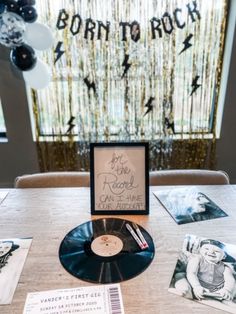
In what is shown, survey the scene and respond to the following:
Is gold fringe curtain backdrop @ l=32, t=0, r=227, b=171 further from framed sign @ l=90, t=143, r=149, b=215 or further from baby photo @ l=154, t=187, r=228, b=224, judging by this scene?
framed sign @ l=90, t=143, r=149, b=215

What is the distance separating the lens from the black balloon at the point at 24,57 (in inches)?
72.4

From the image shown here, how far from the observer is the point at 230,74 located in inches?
88.8

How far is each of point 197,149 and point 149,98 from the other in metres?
0.66

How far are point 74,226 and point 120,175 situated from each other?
0.82ft

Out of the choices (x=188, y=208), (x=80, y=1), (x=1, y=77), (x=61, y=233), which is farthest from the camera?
(x=1, y=77)

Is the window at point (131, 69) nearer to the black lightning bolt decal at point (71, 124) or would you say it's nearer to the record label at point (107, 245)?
the black lightning bolt decal at point (71, 124)

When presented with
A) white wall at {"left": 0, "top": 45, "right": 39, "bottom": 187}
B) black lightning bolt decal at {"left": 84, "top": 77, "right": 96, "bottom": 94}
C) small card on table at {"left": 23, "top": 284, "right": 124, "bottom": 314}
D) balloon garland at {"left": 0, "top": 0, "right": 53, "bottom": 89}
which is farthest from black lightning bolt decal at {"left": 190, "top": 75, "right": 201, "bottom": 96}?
small card on table at {"left": 23, "top": 284, "right": 124, "bottom": 314}

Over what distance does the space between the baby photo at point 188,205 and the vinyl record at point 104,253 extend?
18 centimetres

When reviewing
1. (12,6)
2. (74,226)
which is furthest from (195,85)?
(74,226)

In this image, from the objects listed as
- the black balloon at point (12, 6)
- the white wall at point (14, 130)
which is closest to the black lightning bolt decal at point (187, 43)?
the black balloon at point (12, 6)

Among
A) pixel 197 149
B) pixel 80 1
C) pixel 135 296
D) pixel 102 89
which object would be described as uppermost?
pixel 80 1

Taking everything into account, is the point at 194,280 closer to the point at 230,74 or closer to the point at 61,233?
the point at 61,233

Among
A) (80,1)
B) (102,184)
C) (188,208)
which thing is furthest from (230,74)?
(102,184)

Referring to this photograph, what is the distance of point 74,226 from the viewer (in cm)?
100
